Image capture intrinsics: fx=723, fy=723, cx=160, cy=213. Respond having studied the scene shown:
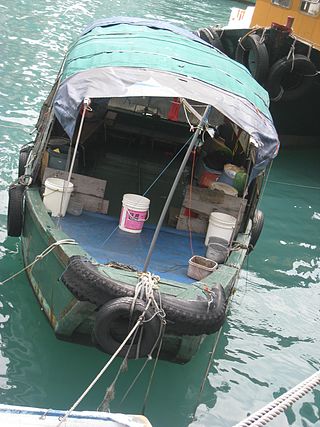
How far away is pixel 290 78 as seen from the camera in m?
14.6

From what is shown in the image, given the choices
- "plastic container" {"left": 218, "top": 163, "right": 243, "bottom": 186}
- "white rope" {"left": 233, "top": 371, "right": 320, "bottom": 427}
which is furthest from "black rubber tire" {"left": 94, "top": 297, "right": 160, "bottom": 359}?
"plastic container" {"left": 218, "top": 163, "right": 243, "bottom": 186}

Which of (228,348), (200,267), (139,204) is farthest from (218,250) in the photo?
(228,348)

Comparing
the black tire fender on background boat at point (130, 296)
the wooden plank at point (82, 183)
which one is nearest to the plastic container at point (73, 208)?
the wooden plank at point (82, 183)

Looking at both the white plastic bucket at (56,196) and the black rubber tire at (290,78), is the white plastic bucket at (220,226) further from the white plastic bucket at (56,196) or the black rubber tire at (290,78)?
the black rubber tire at (290,78)

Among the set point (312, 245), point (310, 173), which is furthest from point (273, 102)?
point (312, 245)

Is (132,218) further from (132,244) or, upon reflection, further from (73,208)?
(73,208)

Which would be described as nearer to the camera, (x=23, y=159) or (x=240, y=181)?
(x=240, y=181)

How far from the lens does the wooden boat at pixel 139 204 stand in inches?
223

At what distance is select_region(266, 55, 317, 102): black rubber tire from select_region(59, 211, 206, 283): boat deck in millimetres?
7159

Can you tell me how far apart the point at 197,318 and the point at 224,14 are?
1203 inches

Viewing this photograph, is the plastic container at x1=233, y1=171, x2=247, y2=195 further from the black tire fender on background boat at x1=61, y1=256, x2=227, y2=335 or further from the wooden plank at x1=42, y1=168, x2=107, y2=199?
the black tire fender on background boat at x1=61, y1=256, x2=227, y2=335

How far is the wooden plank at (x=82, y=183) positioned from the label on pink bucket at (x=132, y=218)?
0.48m

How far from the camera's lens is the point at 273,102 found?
14.8m

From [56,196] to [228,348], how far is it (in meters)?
2.35
